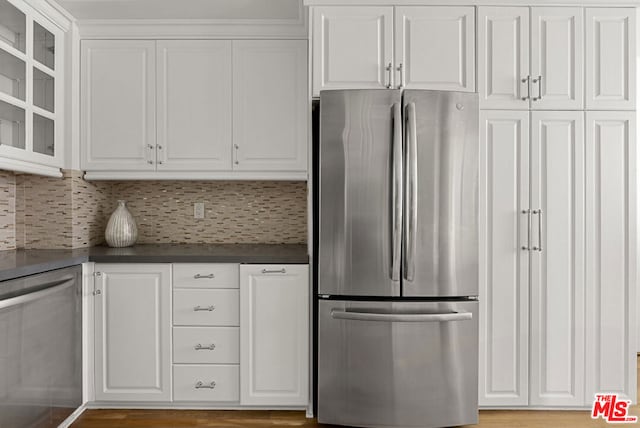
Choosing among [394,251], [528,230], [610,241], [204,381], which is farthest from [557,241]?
[204,381]

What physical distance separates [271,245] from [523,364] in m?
1.69

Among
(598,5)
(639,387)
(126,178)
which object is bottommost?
(639,387)

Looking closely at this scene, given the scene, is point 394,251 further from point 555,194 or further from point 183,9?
point 183,9

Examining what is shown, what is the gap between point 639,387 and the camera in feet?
9.78

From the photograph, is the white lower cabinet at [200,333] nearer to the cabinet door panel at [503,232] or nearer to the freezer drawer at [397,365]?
the freezer drawer at [397,365]

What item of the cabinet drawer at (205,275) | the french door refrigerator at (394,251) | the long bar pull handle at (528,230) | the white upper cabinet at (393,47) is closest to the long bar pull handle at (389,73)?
the white upper cabinet at (393,47)

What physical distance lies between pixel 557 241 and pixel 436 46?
1.24m

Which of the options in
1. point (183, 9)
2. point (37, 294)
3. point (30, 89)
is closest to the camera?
point (37, 294)

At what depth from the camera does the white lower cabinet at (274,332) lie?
2543mm

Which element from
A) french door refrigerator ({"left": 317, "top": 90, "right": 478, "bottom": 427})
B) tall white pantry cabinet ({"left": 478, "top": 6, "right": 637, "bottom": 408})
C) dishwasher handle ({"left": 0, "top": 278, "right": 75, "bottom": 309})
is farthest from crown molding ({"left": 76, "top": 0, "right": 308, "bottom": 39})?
dishwasher handle ({"left": 0, "top": 278, "right": 75, "bottom": 309})

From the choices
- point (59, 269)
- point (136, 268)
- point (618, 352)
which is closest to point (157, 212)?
point (136, 268)

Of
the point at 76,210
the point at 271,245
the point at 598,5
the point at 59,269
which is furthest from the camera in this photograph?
the point at 271,245

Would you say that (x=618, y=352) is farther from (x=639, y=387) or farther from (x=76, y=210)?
(x=76, y=210)

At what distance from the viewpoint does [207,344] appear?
258 cm
